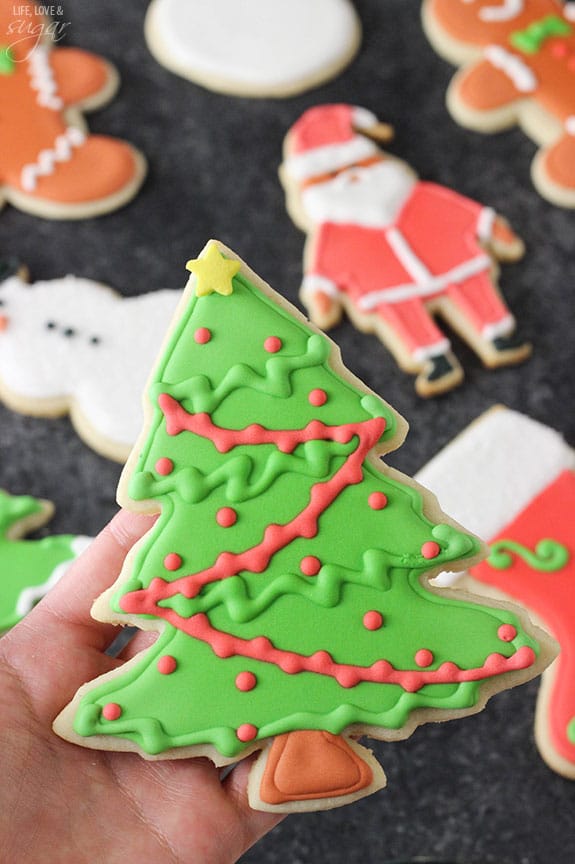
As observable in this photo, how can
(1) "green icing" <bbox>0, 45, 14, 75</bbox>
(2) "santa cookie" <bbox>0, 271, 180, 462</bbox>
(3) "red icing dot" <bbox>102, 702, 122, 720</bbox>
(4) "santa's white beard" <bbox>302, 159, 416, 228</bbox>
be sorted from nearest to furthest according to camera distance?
(3) "red icing dot" <bbox>102, 702, 122, 720</bbox> < (2) "santa cookie" <bbox>0, 271, 180, 462</bbox> < (4) "santa's white beard" <bbox>302, 159, 416, 228</bbox> < (1) "green icing" <bbox>0, 45, 14, 75</bbox>

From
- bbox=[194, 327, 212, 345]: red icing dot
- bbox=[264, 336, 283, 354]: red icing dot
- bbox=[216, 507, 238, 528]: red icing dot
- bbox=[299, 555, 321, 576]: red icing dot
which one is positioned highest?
bbox=[264, 336, 283, 354]: red icing dot

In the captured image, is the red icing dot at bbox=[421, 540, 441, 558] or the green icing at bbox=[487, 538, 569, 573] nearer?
the red icing dot at bbox=[421, 540, 441, 558]

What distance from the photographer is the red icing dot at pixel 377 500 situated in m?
1.06

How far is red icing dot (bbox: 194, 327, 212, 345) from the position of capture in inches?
42.0

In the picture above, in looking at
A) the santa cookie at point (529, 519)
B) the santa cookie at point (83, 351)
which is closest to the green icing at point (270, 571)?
the santa cookie at point (529, 519)

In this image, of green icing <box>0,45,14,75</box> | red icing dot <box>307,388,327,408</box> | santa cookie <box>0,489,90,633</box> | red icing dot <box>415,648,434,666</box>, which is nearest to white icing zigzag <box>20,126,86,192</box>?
green icing <box>0,45,14,75</box>

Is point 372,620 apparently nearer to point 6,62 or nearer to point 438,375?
point 438,375

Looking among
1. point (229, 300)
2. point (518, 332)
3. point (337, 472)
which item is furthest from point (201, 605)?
point (518, 332)

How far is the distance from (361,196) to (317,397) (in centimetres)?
79

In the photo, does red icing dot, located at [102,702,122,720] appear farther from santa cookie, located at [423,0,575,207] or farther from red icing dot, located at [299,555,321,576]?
santa cookie, located at [423,0,575,207]

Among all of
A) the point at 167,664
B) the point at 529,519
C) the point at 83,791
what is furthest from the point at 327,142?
the point at 83,791

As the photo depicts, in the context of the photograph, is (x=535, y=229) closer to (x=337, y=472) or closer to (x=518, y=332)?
(x=518, y=332)

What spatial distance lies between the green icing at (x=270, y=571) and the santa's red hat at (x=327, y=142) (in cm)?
78

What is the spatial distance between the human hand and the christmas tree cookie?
0.25 ft
